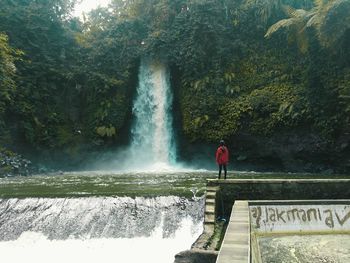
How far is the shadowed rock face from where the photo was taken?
18.4 feet

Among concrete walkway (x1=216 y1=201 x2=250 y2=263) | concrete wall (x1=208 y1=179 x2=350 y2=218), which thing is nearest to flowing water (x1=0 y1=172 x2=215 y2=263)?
concrete wall (x1=208 y1=179 x2=350 y2=218)

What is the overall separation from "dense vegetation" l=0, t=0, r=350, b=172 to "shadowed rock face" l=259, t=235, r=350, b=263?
14.8 metres

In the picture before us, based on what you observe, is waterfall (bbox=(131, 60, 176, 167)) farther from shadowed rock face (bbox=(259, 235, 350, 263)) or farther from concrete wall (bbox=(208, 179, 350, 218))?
shadowed rock face (bbox=(259, 235, 350, 263))

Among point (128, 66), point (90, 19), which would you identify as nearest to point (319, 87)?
point (128, 66)

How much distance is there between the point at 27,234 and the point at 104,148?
16063 millimetres

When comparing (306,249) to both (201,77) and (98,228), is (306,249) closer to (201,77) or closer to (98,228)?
(98,228)

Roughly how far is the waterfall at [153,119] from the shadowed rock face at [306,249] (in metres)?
18.3

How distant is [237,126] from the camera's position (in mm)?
23875

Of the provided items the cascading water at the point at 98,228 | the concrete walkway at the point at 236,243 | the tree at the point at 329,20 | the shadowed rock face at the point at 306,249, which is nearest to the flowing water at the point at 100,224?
the cascading water at the point at 98,228

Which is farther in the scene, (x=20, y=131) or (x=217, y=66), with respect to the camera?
(x=217, y=66)

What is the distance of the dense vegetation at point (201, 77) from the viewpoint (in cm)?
2164

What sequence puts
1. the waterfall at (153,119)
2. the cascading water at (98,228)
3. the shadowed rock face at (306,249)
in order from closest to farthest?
the shadowed rock face at (306,249) → the cascading water at (98,228) → the waterfall at (153,119)

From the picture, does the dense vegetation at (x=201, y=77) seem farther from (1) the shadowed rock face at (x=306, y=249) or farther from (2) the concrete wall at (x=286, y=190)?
(1) the shadowed rock face at (x=306, y=249)

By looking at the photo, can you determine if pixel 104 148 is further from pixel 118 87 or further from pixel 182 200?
pixel 182 200
